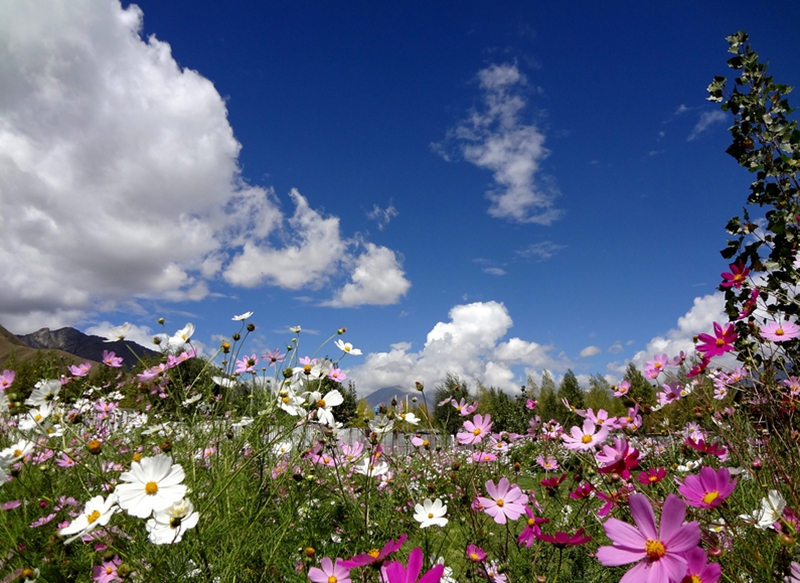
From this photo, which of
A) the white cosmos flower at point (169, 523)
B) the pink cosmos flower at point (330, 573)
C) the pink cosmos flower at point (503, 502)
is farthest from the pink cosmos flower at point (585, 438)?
the white cosmos flower at point (169, 523)

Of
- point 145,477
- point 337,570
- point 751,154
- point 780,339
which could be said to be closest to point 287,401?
point 145,477

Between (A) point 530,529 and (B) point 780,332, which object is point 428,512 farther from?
(B) point 780,332

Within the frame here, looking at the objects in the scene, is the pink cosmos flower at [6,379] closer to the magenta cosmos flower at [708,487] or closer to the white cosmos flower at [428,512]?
the white cosmos flower at [428,512]

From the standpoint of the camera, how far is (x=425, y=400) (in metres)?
1.83

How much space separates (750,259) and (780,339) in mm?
1405

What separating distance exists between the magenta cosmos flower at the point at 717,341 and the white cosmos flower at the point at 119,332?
85.0 inches

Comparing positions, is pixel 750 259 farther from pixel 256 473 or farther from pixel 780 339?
pixel 256 473

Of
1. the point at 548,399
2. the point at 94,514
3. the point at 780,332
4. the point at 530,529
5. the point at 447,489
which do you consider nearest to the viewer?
the point at 94,514

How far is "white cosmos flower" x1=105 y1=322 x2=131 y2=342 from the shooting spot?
186 centimetres

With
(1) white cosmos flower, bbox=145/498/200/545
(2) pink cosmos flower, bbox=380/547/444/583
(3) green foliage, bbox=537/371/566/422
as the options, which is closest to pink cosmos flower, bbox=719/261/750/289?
(2) pink cosmos flower, bbox=380/547/444/583

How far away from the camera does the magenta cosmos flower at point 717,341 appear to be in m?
1.22

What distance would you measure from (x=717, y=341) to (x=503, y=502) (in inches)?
30.3

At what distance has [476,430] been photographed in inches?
64.6

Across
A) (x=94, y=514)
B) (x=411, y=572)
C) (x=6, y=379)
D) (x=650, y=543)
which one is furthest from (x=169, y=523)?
(x=6, y=379)
